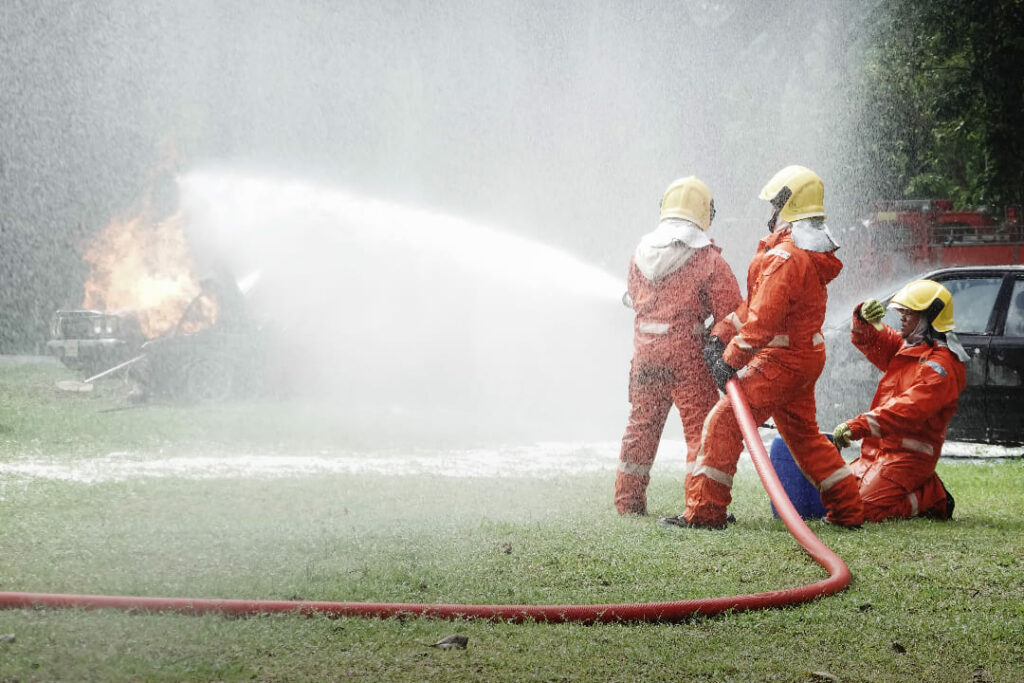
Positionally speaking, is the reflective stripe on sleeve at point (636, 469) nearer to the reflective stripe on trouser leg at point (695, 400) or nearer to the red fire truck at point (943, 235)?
the reflective stripe on trouser leg at point (695, 400)

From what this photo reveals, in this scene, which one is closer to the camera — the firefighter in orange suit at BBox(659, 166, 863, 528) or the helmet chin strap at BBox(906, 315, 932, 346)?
the firefighter in orange suit at BBox(659, 166, 863, 528)

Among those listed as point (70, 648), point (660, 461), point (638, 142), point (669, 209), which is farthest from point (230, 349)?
point (638, 142)

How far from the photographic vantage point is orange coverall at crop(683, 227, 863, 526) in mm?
5590

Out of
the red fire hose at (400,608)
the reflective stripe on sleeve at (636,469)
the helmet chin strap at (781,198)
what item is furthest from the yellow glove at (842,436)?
the red fire hose at (400,608)

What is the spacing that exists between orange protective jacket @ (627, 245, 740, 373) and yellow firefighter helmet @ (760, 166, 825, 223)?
0.43 meters

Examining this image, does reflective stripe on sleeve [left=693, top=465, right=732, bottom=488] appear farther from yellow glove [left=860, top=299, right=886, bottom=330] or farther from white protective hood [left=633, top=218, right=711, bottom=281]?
yellow glove [left=860, top=299, right=886, bottom=330]

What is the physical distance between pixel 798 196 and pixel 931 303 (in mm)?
918

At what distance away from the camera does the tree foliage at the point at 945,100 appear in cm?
1364

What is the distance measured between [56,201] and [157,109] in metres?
2.99

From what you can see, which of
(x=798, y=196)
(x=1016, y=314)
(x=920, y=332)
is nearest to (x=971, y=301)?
(x=1016, y=314)

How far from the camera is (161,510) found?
6184mm

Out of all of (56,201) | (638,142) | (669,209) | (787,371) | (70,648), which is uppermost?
(638,142)

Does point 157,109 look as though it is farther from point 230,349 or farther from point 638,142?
point 230,349

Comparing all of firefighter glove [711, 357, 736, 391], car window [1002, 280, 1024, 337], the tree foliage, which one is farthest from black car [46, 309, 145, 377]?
the tree foliage
